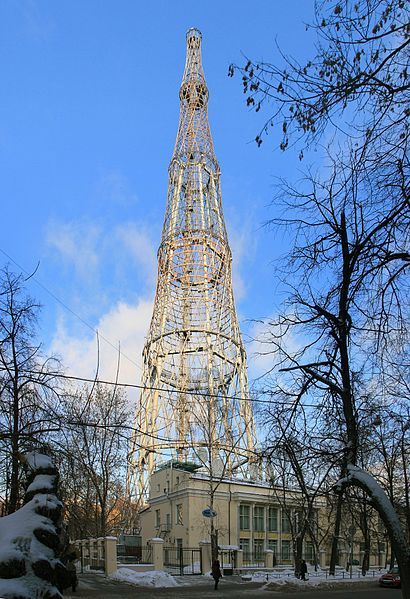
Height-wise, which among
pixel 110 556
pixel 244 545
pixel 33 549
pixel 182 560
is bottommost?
pixel 244 545

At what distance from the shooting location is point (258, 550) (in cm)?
4534

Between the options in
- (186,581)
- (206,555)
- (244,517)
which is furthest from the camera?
(244,517)

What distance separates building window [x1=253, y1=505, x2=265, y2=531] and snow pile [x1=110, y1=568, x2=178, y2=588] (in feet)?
66.2

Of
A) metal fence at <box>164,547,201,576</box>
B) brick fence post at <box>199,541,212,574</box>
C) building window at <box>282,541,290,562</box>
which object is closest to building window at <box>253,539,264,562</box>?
building window at <box>282,541,290,562</box>

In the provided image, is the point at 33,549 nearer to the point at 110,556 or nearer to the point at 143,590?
the point at 143,590

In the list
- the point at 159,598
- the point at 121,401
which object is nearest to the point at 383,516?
the point at 159,598

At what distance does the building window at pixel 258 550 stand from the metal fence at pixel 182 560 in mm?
6443

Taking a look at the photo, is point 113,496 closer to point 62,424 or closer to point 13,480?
point 13,480

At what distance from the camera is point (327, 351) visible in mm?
11312

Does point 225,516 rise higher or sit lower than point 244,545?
higher

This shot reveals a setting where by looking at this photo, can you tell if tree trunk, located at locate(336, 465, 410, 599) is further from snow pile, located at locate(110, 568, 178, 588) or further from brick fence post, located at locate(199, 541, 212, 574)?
brick fence post, located at locate(199, 541, 212, 574)

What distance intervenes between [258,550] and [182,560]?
40.3 ft

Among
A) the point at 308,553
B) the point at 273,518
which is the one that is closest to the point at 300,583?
the point at 273,518

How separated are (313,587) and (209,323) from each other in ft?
92.9
